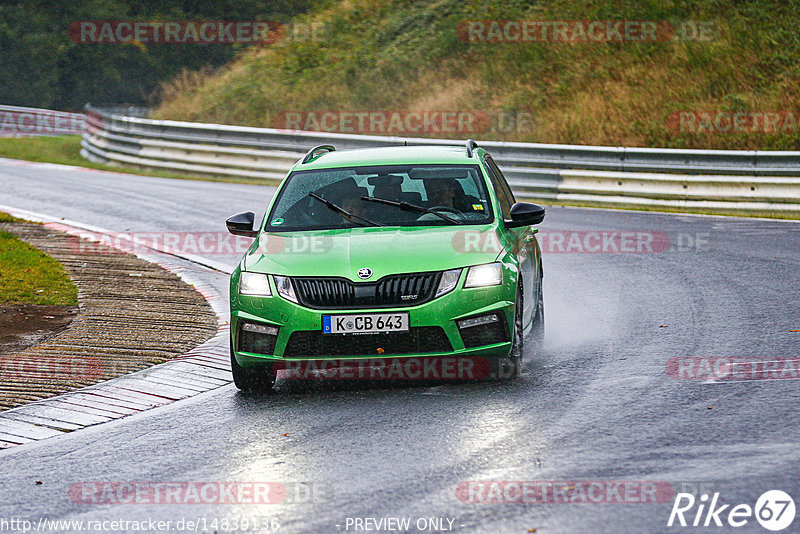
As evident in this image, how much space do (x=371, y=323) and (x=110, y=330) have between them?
350cm

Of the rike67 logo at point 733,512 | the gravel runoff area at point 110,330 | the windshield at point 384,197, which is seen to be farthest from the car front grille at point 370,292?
the rike67 logo at point 733,512

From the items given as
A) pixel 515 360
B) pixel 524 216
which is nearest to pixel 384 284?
pixel 515 360

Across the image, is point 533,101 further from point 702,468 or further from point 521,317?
point 702,468

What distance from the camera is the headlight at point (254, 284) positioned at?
7998mm

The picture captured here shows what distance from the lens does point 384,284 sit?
307 inches

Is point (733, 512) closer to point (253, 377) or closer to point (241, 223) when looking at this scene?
point (253, 377)

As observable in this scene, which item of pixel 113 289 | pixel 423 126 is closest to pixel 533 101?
pixel 423 126

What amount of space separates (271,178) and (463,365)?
57.5ft

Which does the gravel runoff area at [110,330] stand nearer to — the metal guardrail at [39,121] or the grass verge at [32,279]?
the grass verge at [32,279]

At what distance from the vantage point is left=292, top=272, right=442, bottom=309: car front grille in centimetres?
778

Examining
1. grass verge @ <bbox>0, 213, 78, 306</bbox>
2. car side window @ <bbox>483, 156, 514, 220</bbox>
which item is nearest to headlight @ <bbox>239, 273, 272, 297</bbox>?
car side window @ <bbox>483, 156, 514, 220</bbox>

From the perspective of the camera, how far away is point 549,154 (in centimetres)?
2194

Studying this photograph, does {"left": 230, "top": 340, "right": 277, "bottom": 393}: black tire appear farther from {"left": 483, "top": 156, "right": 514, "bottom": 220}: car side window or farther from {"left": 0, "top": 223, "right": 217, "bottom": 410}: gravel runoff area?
{"left": 483, "top": 156, "right": 514, "bottom": 220}: car side window

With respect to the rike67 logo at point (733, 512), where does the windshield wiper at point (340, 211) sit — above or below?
above
